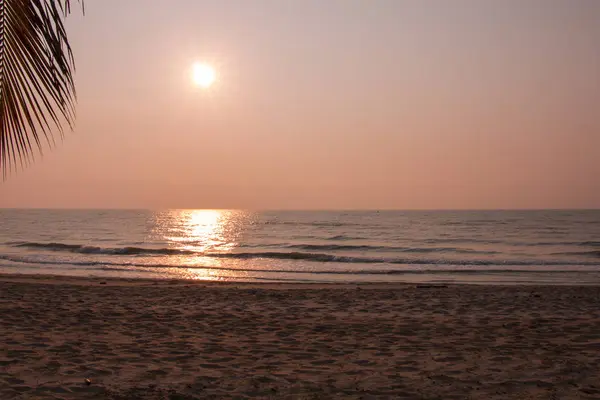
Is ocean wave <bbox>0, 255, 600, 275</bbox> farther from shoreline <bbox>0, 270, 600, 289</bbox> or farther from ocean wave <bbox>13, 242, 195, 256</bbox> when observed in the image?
ocean wave <bbox>13, 242, 195, 256</bbox>

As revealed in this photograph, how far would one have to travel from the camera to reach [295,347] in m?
7.92

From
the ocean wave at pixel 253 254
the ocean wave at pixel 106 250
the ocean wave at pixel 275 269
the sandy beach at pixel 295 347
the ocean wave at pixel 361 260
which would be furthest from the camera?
the ocean wave at pixel 106 250

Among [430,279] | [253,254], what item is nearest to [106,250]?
[253,254]

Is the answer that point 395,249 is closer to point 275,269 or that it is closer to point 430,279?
point 275,269

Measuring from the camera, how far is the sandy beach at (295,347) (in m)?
5.89

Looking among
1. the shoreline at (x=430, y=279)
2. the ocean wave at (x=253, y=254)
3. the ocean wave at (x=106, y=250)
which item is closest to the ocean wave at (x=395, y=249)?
the ocean wave at (x=253, y=254)

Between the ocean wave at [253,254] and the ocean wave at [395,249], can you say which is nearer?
the ocean wave at [253,254]

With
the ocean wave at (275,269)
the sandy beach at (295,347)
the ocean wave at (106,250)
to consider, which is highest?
the sandy beach at (295,347)

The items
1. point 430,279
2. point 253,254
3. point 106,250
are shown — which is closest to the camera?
point 430,279

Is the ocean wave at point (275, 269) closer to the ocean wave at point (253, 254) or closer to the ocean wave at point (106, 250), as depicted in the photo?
the ocean wave at point (253, 254)

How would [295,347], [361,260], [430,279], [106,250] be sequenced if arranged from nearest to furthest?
[295,347] → [430,279] → [361,260] → [106,250]

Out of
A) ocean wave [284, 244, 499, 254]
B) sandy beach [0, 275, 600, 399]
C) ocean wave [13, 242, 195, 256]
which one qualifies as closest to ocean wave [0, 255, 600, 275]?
ocean wave [13, 242, 195, 256]

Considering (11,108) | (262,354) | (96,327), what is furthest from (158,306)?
(11,108)

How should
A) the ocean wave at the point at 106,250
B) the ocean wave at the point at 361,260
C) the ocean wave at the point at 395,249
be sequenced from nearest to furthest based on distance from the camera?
the ocean wave at the point at 361,260, the ocean wave at the point at 106,250, the ocean wave at the point at 395,249
